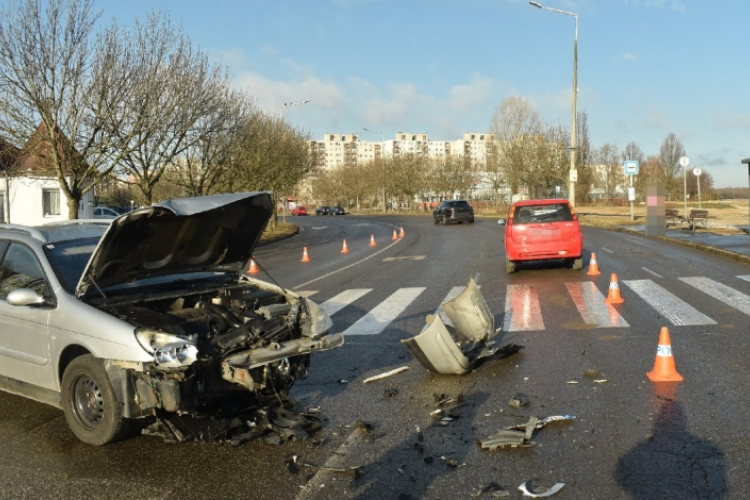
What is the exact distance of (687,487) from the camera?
4000mm

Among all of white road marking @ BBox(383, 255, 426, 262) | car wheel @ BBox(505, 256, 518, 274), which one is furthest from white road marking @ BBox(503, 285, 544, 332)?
white road marking @ BBox(383, 255, 426, 262)

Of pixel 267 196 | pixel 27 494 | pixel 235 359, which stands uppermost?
pixel 267 196

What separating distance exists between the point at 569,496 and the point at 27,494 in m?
3.27

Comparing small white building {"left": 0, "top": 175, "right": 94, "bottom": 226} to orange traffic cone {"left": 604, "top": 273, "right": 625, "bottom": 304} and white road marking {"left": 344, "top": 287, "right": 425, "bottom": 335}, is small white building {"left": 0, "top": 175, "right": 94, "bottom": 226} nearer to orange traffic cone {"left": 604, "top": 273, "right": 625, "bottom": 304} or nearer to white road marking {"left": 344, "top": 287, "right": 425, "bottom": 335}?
white road marking {"left": 344, "top": 287, "right": 425, "bottom": 335}

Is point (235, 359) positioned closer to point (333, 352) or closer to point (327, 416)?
point (327, 416)

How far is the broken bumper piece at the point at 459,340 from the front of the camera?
261 inches

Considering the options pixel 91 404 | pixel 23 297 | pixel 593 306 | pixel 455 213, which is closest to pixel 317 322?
pixel 91 404

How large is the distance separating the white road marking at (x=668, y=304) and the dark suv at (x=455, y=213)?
32095 mm

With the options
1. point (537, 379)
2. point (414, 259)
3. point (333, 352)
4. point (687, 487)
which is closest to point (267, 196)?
point (333, 352)

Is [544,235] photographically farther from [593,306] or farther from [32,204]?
[32,204]

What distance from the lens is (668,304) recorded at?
10664 mm

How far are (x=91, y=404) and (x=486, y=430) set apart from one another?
9.63 feet

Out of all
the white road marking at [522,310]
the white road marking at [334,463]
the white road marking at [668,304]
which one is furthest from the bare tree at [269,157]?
the white road marking at [334,463]

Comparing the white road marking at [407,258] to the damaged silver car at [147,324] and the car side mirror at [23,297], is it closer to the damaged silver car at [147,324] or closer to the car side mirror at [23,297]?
the damaged silver car at [147,324]
